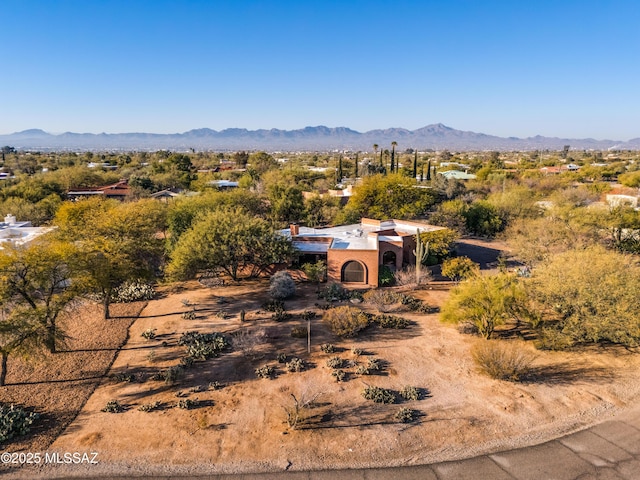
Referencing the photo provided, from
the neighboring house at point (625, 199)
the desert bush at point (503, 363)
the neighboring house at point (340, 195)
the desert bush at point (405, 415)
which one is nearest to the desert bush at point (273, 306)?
the desert bush at point (405, 415)

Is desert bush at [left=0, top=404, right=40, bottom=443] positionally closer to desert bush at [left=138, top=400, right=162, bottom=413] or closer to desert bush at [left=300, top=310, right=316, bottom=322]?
desert bush at [left=138, top=400, right=162, bottom=413]

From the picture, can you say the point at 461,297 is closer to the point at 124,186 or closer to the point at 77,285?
the point at 77,285

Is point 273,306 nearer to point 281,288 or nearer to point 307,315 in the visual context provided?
point 281,288

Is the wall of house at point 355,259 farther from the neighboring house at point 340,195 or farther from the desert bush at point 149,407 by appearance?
the neighboring house at point 340,195

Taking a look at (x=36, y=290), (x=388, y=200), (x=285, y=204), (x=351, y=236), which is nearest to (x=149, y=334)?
(x=36, y=290)

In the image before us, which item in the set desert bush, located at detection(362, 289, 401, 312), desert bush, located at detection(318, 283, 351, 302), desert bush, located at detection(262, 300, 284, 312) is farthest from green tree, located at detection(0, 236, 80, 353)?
desert bush, located at detection(362, 289, 401, 312)

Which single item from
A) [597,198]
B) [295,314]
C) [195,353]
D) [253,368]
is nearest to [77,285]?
[195,353]
